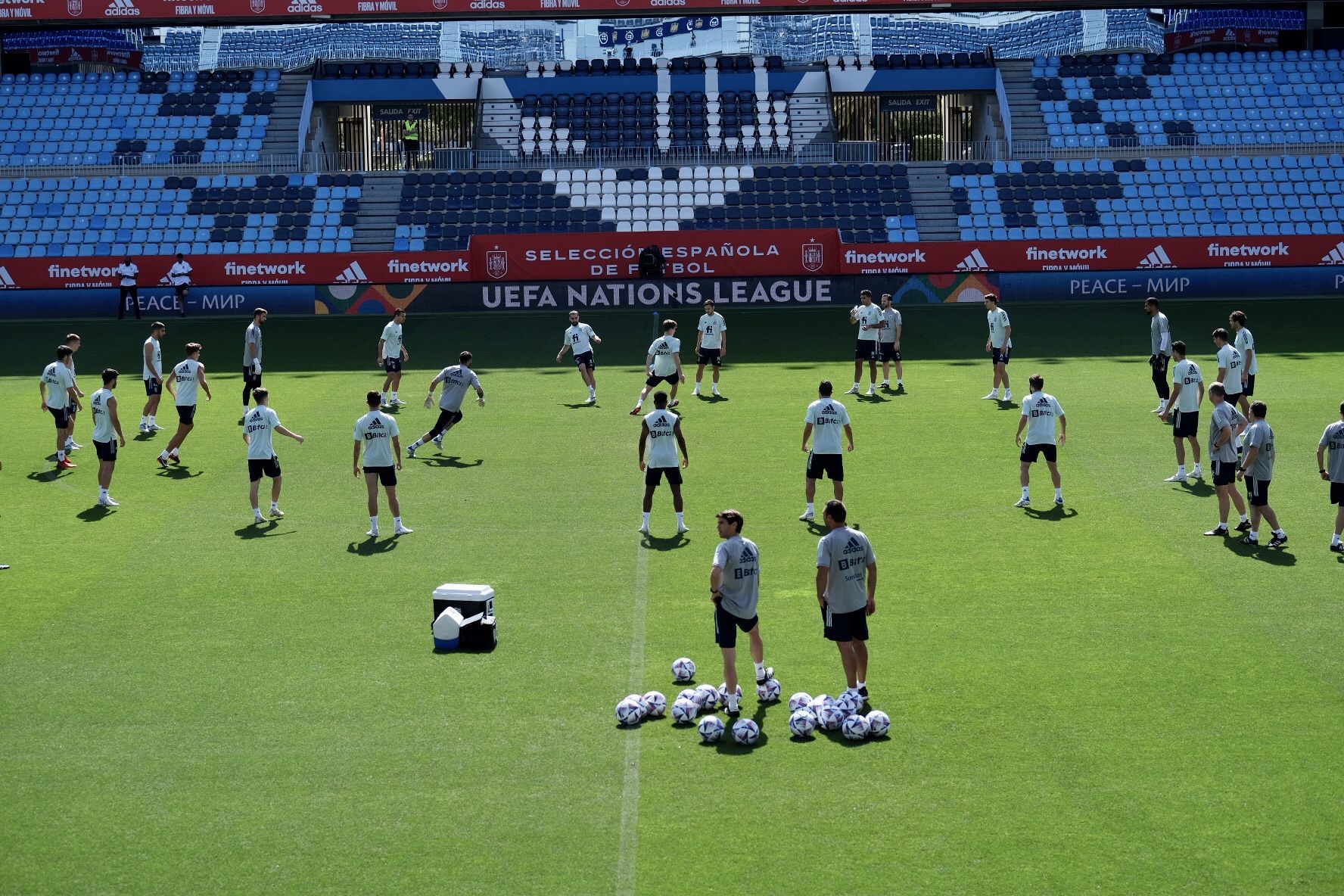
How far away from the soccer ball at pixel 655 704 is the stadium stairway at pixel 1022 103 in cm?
4155

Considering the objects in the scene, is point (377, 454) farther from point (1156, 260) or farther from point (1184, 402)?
point (1156, 260)

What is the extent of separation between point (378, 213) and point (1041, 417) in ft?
104

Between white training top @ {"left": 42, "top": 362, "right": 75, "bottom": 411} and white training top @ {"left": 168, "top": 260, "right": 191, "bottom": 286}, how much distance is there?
1847cm

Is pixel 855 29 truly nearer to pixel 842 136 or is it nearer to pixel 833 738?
pixel 842 136

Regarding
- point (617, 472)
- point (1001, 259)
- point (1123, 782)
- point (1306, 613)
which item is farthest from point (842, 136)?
point (1123, 782)

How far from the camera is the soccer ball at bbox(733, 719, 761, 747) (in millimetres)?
11688

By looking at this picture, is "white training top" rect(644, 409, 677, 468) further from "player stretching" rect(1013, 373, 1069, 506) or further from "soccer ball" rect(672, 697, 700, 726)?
"soccer ball" rect(672, 697, 700, 726)

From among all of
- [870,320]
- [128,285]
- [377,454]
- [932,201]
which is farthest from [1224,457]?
[128,285]

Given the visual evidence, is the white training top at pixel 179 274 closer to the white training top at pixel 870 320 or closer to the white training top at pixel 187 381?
the white training top at pixel 187 381

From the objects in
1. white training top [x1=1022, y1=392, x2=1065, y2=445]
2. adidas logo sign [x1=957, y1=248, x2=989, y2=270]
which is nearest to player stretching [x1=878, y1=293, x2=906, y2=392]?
white training top [x1=1022, y1=392, x2=1065, y2=445]

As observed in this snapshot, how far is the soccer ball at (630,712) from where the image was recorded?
1220cm

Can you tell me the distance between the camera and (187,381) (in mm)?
23766

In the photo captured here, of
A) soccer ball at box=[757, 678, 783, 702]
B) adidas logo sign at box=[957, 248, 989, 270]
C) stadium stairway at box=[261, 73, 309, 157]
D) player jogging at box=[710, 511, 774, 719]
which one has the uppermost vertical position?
stadium stairway at box=[261, 73, 309, 157]

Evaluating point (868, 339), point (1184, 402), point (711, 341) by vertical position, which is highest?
point (868, 339)
